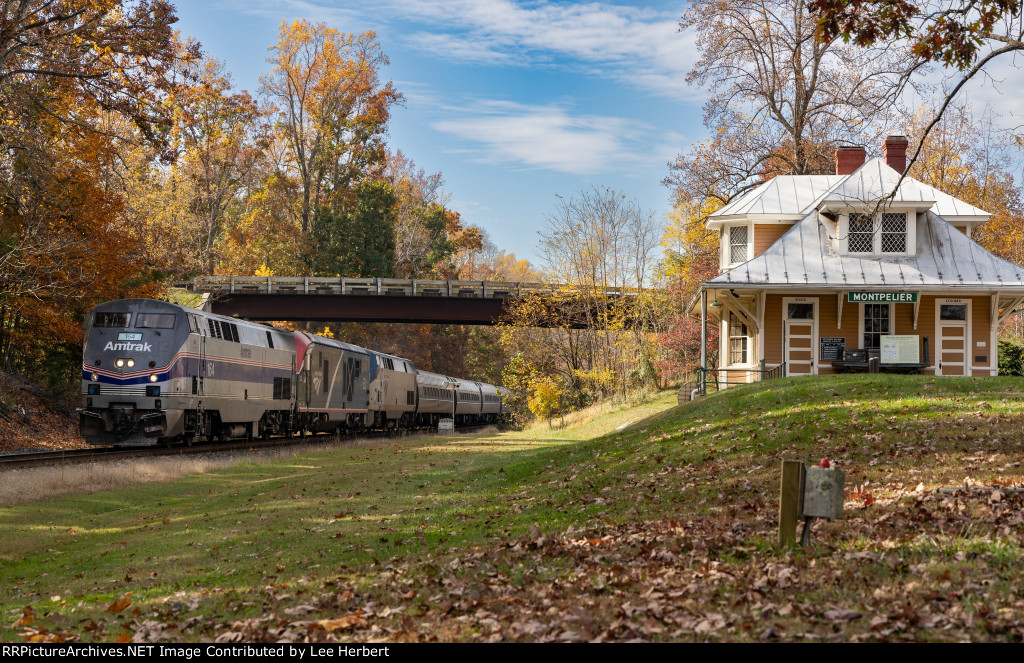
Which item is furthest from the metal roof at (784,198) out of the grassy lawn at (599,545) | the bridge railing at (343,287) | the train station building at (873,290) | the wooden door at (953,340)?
the bridge railing at (343,287)

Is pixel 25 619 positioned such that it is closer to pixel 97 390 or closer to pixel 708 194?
pixel 97 390

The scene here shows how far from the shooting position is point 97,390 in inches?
968

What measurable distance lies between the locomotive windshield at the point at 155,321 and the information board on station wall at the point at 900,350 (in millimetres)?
21871

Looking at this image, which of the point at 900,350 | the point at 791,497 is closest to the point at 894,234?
the point at 900,350

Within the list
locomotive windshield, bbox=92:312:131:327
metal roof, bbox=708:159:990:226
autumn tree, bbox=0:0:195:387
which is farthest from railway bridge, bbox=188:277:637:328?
locomotive windshield, bbox=92:312:131:327

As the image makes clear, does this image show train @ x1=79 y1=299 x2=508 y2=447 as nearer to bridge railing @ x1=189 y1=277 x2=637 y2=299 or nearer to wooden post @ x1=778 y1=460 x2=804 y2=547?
bridge railing @ x1=189 y1=277 x2=637 y2=299

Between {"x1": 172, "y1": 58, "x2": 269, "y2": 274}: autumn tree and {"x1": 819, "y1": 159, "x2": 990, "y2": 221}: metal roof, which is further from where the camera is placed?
{"x1": 172, "y1": 58, "x2": 269, "y2": 274}: autumn tree

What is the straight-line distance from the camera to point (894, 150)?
34.8 m

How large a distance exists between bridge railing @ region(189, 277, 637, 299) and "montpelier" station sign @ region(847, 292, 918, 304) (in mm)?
26124

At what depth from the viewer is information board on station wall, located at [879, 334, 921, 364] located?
30078mm

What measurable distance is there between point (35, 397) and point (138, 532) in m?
26.1

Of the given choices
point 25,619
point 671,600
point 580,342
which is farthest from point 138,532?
point 580,342

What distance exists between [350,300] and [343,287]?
2.92 feet

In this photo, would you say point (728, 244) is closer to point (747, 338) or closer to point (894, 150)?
point (747, 338)
